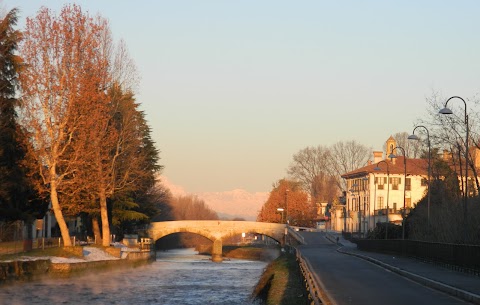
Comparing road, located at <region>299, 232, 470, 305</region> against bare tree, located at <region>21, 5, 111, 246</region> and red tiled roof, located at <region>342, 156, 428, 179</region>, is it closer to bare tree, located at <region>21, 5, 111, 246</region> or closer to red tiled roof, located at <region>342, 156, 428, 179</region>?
bare tree, located at <region>21, 5, 111, 246</region>

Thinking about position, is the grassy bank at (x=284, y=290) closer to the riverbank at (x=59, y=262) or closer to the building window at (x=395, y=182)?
the riverbank at (x=59, y=262)

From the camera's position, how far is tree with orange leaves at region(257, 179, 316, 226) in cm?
13175

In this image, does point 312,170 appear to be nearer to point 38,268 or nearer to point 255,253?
point 255,253

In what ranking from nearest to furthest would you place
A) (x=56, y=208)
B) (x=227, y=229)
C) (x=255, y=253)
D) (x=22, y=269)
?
(x=22, y=269) < (x=56, y=208) < (x=255, y=253) < (x=227, y=229)

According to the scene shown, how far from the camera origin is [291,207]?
432 ft

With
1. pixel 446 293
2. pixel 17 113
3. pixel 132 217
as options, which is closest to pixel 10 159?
pixel 17 113

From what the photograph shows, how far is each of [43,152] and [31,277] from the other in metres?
9.68

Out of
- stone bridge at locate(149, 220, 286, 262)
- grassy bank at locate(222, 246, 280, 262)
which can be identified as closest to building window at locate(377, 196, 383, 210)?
grassy bank at locate(222, 246, 280, 262)

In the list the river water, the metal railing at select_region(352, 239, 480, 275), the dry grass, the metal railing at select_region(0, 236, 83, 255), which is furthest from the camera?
the metal railing at select_region(0, 236, 83, 255)

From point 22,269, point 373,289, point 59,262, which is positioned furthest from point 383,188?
point 373,289

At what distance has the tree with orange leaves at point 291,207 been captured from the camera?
432ft

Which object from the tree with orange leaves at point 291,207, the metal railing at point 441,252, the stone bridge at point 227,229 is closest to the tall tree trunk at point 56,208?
the metal railing at point 441,252

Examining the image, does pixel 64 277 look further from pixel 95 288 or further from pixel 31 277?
pixel 95 288

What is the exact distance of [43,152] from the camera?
49.0m
